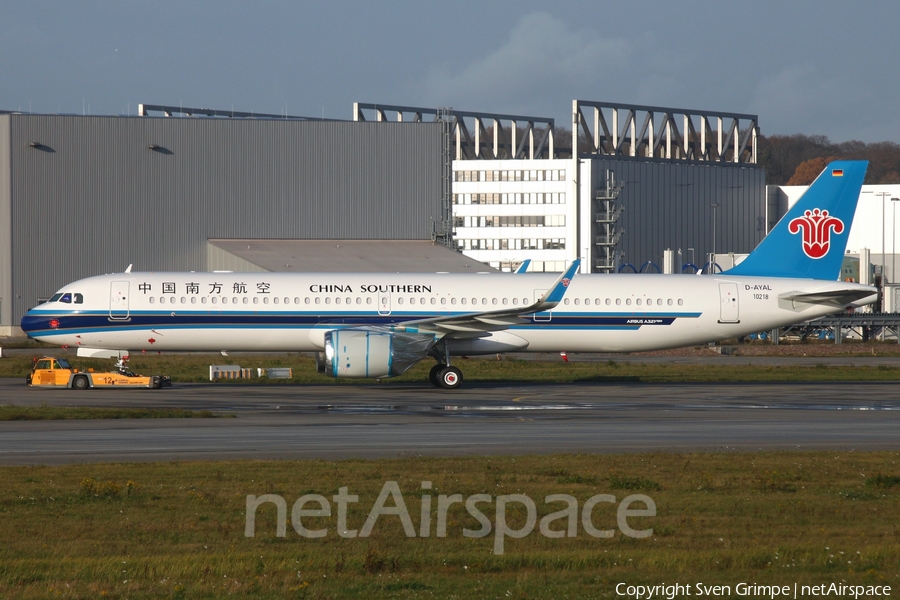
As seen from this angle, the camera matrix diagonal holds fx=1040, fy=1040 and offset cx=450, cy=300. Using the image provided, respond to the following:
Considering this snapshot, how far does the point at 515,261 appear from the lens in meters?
120

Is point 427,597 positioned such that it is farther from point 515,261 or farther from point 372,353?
point 515,261

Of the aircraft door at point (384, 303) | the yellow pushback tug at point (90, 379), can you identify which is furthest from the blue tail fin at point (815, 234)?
the yellow pushback tug at point (90, 379)

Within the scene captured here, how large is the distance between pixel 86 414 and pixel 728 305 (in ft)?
73.3

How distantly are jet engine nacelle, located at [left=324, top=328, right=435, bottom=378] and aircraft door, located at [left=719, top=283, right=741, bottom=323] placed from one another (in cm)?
1188

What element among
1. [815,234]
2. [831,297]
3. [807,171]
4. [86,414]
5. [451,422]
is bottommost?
[451,422]

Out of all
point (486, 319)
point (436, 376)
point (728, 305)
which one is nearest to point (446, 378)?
point (436, 376)

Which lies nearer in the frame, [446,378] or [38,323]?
[446,378]

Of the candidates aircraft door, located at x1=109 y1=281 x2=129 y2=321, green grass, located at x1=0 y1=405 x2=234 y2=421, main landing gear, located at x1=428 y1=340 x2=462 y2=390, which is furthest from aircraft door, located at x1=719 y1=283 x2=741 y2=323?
aircraft door, located at x1=109 y1=281 x2=129 y2=321

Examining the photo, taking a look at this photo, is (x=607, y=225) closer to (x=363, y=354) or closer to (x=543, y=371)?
(x=543, y=371)

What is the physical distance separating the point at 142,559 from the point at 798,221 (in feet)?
108

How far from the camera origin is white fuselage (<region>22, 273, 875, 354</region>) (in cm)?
3425

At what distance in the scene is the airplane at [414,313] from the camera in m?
34.0

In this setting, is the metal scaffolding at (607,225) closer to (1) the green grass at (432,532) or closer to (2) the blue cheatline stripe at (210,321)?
(2) the blue cheatline stripe at (210,321)

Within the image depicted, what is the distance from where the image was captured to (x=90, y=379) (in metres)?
33.3
